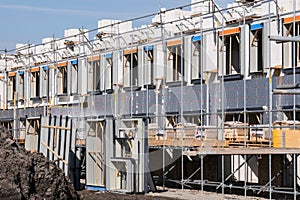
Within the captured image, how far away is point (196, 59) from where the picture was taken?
27.6 meters

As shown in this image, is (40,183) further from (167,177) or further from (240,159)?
(167,177)

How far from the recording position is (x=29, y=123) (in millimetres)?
27016

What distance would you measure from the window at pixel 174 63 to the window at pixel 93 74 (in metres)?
5.52

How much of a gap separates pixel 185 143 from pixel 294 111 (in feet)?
14.1

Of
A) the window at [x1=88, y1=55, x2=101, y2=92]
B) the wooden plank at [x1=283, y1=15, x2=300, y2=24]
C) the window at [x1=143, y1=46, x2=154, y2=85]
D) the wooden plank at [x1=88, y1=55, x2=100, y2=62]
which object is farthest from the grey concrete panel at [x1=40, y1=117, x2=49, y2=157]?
the window at [x1=88, y1=55, x2=101, y2=92]

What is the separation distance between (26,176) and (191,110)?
16128 mm

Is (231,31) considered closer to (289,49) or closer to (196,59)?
(196,59)

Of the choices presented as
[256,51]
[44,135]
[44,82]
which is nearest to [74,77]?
[44,82]

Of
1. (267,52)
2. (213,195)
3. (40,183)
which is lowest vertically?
(213,195)

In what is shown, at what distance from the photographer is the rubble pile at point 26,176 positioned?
10.7 metres

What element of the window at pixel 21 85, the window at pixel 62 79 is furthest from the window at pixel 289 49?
the window at pixel 21 85

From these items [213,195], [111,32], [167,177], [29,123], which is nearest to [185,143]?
[213,195]

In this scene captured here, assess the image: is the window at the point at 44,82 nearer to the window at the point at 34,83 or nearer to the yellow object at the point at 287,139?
the window at the point at 34,83

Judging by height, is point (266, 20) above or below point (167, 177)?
above
